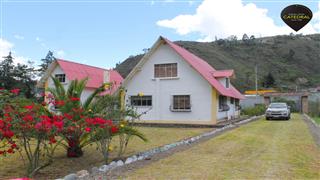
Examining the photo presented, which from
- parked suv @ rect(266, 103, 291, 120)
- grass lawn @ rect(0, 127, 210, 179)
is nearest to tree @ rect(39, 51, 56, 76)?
parked suv @ rect(266, 103, 291, 120)

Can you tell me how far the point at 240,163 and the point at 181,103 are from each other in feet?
53.1

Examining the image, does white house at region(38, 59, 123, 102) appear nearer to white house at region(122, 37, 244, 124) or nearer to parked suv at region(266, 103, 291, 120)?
white house at region(122, 37, 244, 124)

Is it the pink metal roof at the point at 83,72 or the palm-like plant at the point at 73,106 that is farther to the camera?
the pink metal roof at the point at 83,72

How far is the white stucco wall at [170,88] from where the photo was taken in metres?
25.4

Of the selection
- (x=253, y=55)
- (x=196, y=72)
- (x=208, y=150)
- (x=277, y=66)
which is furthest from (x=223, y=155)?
(x=253, y=55)

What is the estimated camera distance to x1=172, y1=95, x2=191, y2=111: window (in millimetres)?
25906

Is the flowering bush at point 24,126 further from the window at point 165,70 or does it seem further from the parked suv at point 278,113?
the parked suv at point 278,113

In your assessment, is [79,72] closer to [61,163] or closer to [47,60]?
[47,60]

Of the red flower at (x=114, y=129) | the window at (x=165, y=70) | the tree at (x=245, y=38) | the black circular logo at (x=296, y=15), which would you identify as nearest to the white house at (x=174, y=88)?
the window at (x=165, y=70)

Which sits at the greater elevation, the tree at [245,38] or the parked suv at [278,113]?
the tree at [245,38]

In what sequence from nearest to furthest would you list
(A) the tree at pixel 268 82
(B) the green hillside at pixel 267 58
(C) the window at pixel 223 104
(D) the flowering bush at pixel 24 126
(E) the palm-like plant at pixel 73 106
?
1. (D) the flowering bush at pixel 24 126
2. (E) the palm-like plant at pixel 73 106
3. (C) the window at pixel 223 104
4. (A) the tree at pixel 268 82
5. (B) the green hillside at pixel 267 58

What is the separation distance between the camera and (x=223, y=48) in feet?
Answer: 324

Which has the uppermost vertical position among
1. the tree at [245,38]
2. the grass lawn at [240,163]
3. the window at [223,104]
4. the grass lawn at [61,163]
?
the tree at [245,38]

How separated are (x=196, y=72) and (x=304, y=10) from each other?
757 inches
